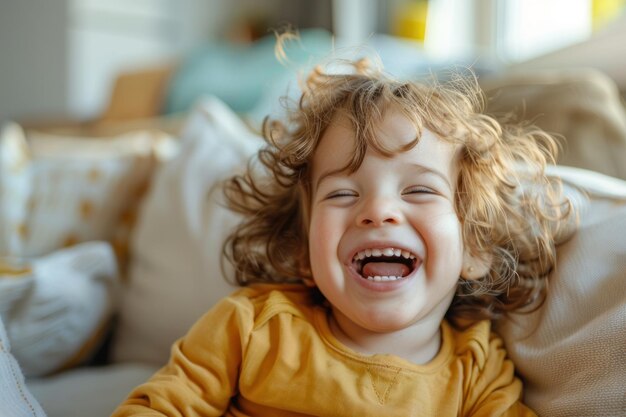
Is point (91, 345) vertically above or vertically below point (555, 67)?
below

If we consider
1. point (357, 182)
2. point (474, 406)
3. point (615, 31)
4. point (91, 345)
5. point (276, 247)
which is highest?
point (615, 31)

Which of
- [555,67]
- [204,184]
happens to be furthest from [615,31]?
[204,184]

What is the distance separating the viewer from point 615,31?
4.53 ft

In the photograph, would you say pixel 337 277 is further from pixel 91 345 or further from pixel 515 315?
pixel 91 345

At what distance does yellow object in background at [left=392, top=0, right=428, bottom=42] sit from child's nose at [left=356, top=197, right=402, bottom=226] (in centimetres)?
245

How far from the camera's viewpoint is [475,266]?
2.82 ft

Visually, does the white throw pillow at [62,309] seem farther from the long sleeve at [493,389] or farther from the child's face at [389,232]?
the long sleeve at [493,389]

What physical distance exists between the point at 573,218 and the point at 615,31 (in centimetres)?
69

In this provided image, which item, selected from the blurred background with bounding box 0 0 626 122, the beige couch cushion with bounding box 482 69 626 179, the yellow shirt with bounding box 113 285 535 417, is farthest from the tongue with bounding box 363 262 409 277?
the blurred background with bounding box 0 0 626 122

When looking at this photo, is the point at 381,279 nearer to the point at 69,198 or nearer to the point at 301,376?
the point at 301,376

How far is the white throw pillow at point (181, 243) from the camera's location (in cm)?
117

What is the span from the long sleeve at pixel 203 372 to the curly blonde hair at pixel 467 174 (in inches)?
5.6

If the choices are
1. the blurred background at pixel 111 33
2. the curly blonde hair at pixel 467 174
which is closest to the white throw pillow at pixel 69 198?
the curly blonde hair at pixel 467 174

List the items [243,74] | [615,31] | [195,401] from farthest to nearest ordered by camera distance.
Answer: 1. [243,74]
2. [615,31]
3. [195,401]
